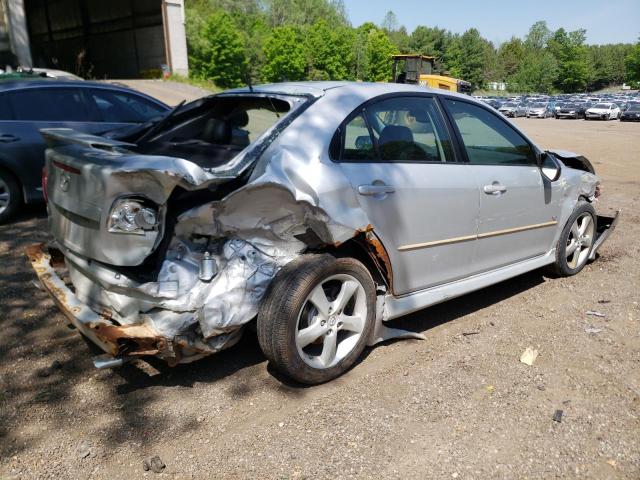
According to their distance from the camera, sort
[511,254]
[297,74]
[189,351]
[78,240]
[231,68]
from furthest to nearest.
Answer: [297,74] → [231,68] → [511,254] → [78,240] → [189,351]

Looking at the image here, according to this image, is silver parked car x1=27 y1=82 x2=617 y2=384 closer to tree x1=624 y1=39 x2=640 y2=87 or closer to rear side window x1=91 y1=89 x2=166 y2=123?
rear side window x1=91 y1=89 x2=166 y2=123

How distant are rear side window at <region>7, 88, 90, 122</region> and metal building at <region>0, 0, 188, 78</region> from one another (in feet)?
72.8

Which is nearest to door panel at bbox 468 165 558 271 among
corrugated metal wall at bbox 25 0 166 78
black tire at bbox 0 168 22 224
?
black tire at bbox 0 168 22 224

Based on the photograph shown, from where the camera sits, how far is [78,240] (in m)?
3.02

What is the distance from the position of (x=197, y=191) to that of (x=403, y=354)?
5.74 feet

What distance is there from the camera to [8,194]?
19.9 feet

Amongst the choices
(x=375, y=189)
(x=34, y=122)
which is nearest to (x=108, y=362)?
(x=375, y=189)

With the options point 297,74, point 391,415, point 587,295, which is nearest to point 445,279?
point 391,415

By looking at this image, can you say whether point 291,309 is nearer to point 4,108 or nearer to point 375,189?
point 375,189

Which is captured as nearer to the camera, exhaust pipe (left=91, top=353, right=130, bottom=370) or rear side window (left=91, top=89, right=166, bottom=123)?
exhaust pipe (left=91, top=353, right=130, bottom=370)

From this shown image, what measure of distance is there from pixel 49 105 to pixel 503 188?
17.1 ft

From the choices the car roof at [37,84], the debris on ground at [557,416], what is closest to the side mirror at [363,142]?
the debris on ground at [557,416]

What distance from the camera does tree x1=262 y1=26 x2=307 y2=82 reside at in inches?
1866

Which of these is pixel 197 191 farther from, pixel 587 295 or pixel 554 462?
pixel 587 295
